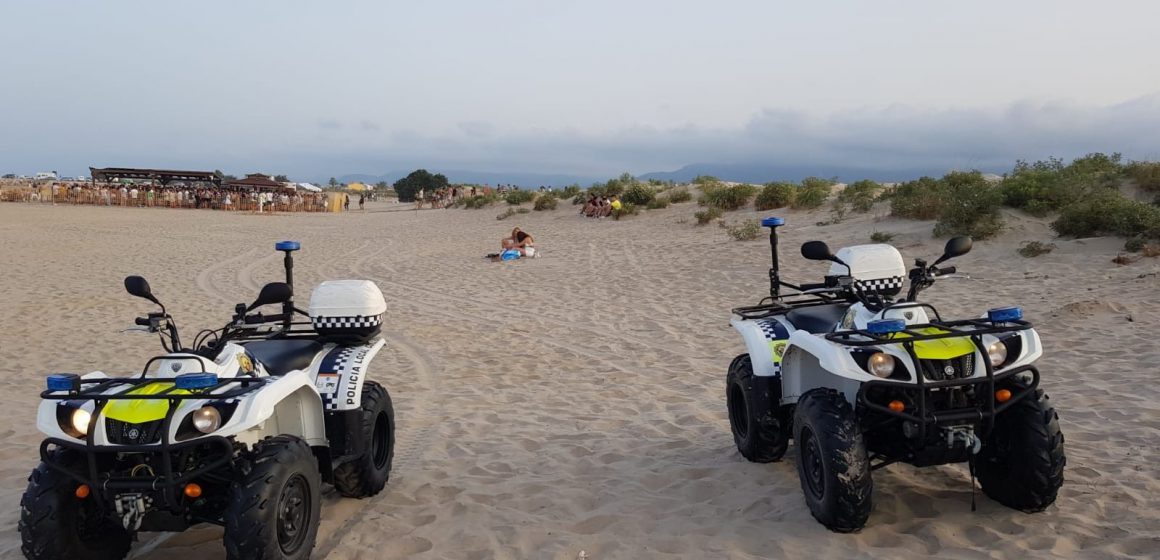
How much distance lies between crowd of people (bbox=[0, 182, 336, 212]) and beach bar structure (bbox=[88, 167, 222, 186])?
24.2 inches

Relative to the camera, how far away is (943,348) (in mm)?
3830

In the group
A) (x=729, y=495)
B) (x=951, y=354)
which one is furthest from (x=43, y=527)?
(x=951, y=354)

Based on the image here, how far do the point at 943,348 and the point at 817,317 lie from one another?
1.23m

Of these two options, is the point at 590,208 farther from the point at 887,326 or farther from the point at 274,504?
the point at 274,504

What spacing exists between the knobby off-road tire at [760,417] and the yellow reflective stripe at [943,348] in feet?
4.28

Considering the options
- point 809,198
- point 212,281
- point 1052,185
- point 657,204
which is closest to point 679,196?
point 657,204

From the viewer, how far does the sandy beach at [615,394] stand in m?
4.12

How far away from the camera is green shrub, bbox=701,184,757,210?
25.4m

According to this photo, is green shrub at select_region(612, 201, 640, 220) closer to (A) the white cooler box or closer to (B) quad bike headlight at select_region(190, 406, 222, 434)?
(A) the white cooler box

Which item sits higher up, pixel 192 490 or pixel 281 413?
pixel 281 413

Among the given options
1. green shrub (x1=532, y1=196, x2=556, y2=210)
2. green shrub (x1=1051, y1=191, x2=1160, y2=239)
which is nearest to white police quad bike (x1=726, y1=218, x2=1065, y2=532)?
green shrub (x1=1051, y1=191, x2=1160, y2=239)

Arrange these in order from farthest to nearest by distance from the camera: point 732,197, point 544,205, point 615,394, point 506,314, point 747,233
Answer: point 544,205, point 732,197, point 747,233, point 506,314, point 615,394

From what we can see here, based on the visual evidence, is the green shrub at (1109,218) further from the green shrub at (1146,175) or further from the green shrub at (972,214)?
the green shrub at (1146,175)

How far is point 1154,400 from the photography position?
6.10 meters
